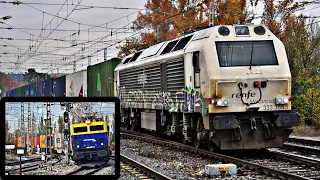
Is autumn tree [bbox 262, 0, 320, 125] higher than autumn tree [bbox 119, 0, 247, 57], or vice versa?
autumn tree [bbox 119, 0, 247, 57]

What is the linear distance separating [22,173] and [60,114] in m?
0.30

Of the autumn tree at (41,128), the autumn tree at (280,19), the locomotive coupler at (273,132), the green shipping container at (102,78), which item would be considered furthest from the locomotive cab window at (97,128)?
the autumn tree at (280,19)

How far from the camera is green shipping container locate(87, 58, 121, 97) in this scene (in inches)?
933

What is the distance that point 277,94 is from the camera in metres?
11.9

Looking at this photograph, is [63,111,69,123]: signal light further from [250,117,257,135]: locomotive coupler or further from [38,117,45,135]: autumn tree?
[250,117,257,135]: locomotive coupler

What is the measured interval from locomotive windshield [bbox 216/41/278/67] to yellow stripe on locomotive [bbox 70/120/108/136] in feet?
32.1

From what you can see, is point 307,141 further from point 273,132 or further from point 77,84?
point 77,84

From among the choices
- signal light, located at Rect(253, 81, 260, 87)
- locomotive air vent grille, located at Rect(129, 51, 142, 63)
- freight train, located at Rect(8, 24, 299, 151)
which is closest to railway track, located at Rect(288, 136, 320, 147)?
freight train, located at Rect(8, 24, 299, 151)

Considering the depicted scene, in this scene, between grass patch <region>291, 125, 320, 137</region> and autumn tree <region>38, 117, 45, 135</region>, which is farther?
grass patch <region>291, 125, 320, 137</region>

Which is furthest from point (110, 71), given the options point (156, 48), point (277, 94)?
point (277, 94)

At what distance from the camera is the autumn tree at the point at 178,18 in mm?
33406

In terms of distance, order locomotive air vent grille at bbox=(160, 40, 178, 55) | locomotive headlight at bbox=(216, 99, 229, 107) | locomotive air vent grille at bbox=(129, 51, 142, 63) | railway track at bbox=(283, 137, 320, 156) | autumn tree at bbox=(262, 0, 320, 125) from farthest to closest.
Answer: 1. autumn tree at bbox=(262, 0, 320, 125)
2. locomotive air vent grille at bbox=(129, 51, 142, 63)
3. locomotive air vent grille at bbox=(160, 40, 178, 55)
4. railway track at bbox=(283, 137, 320, 156)
5. locomotive headlight at bbox=(216, 99, 229, 107)

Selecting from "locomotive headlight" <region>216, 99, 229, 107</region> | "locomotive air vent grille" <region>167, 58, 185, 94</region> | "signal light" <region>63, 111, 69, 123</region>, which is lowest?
"signal light" <region>63, 111, 69, 123</region>

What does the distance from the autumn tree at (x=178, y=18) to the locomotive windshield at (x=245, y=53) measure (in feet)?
64.6
